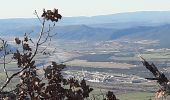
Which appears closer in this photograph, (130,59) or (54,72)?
(54,72)

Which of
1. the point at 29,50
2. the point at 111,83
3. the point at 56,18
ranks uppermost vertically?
the point at 56,18

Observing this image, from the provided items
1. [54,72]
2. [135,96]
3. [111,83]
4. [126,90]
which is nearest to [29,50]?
[54,72]

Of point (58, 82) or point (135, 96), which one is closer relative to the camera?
point (58, 82)

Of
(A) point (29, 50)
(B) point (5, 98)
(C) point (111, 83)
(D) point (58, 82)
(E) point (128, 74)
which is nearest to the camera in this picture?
(B) point (5, 98)

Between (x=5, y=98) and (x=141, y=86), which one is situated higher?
(x=5, y=98)

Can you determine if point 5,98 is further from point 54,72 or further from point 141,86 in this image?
point 141,86

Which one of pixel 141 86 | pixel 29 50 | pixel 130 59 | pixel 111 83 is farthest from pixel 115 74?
pixel 29 50

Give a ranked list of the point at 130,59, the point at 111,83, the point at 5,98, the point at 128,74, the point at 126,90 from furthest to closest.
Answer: the point at 130,59 → the point at 128,74 → the point at 111,83 → the point at 126,90 → the point at 5,98

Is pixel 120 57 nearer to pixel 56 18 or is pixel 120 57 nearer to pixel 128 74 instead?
pixel 128 74

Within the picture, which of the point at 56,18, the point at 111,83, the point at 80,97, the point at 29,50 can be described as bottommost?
the point at 111,83
